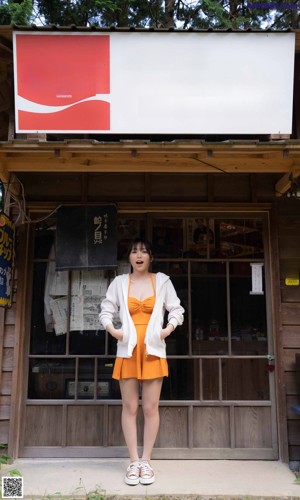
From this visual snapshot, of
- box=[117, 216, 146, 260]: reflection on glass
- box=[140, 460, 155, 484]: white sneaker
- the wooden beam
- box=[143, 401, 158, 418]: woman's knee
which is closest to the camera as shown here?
box=[140, 460, 155, 484]: white sneaker

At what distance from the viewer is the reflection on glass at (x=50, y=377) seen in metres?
4.40

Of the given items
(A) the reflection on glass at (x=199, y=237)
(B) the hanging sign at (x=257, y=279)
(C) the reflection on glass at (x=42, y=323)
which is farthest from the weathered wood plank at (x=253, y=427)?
(C) the reflection on glass at (x=42, y=323)

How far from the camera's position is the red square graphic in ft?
12.3

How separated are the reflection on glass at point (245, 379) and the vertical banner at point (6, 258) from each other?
233 cm

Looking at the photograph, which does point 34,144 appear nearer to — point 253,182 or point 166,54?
point 166,54

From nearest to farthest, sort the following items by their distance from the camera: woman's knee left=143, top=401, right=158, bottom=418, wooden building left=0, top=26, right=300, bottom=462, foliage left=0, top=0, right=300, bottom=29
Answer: woman's knee left=143, top=401, right=158, bottom=418 < wooden building left=0, top=26, right=300, bottom=462 < foliage left=0, top=0, right=300, bottom=29

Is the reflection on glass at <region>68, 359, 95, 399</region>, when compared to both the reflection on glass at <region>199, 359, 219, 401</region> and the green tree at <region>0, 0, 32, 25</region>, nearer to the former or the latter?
the reflection on glass at <region>199, 359, 219, 401</region>

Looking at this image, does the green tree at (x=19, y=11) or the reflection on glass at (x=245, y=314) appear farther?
the green tree at (x=19, y=11)

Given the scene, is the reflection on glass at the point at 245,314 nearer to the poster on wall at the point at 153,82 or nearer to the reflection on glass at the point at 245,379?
the reflection on glass at the point at 245,379

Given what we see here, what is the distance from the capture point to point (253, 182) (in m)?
4.62

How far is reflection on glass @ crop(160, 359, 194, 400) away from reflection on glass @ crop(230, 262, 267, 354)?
Answer: 521 mm

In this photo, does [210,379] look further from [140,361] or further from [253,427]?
[140,361]

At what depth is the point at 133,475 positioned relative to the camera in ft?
11.7

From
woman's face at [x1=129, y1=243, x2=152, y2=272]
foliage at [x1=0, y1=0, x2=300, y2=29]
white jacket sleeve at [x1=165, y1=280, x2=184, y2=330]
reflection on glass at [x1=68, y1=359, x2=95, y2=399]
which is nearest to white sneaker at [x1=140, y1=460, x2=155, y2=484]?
reflection on glass at [x1=68, y1=359, x2=95, y2=399]
